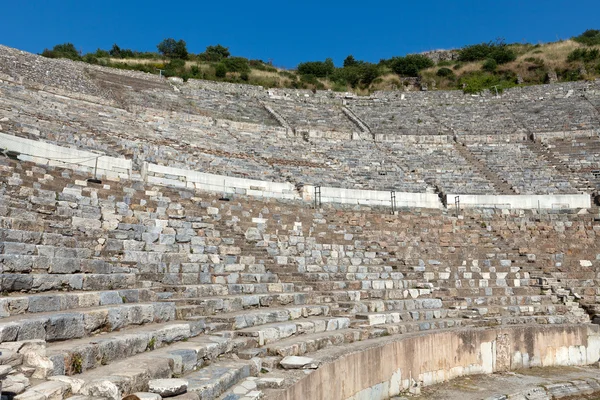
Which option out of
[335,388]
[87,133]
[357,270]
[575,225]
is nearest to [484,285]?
[357,270]

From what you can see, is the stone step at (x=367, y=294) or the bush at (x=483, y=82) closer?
the stone step at (x=367, y=294)

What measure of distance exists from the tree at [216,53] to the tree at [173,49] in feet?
6.00

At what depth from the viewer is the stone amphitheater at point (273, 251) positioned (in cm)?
482

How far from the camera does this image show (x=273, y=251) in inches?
436

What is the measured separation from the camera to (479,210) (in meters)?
17.2

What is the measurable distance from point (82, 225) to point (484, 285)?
8636 mm

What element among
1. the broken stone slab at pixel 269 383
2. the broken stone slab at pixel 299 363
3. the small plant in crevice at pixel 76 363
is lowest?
the broken stone slab at pixel 269 383

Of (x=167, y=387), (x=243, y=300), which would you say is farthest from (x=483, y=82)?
(x=167, y=387)

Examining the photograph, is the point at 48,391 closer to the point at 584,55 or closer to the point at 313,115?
the point at 313,115

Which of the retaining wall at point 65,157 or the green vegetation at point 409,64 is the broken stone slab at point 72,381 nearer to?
the retaining wall at point 65,157

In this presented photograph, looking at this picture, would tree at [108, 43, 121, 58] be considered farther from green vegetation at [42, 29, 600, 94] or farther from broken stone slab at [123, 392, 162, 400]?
broken stone slab at [123, 392, 162, 400]

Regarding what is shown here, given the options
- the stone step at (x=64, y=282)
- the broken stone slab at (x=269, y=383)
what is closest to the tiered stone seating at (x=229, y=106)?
the stone step at (x=64, y=282)

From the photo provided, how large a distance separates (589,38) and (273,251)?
42528 millimetres

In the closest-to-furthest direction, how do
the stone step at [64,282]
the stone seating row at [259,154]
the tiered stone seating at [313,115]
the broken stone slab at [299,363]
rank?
1. the stone step at [64,282]
2. the broken stone slab at [299,363]
3. the stone seating row at [259,154]
4. the tiered stone seating at [313,115]
